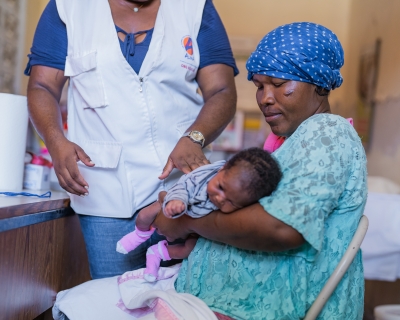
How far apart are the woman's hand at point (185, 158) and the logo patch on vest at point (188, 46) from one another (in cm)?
36

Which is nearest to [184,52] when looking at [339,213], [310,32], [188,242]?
[310,32]

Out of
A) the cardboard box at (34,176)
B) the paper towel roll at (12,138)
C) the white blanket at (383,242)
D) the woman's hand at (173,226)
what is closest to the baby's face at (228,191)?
the woman's hand at (173,226)

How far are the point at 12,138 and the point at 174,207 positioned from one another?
0.93 meters

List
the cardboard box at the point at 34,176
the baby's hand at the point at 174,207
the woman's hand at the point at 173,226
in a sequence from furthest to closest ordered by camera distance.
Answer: the cardboard box at the point at 34,176 → the woman's hand at the point at 173,226 → the baby's hand at the point at 174,207

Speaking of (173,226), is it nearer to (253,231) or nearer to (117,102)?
(253,231)

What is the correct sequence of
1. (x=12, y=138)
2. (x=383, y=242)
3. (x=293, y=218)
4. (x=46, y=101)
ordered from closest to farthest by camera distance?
(x=293, y=218), (x=46, y=101), (x=12, y=138), (x=383, y=242)

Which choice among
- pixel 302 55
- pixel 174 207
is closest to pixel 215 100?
pixel 302 55

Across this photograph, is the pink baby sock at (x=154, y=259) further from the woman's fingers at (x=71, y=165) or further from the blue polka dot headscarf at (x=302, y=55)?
the blue polka dot headscarf at (x=302, y=55)

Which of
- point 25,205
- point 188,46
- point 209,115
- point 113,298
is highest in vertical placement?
point 188,46

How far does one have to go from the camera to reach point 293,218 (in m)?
1.03

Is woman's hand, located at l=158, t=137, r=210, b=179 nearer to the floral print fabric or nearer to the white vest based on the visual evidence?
the white vest

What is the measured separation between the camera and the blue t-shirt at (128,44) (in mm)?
1617

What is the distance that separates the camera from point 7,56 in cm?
282

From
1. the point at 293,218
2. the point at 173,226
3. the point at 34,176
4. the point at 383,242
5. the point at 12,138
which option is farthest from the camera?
the point at 383,242
